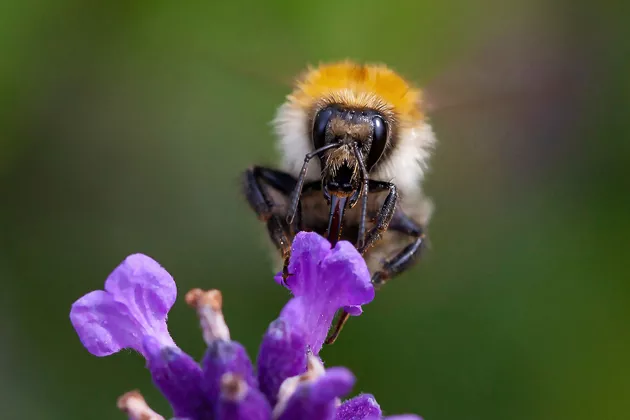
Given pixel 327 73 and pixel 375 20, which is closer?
pixel 327 73

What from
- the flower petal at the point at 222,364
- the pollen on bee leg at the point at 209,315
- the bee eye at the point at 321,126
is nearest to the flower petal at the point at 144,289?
the pollen on bee leg at the point at 209,315

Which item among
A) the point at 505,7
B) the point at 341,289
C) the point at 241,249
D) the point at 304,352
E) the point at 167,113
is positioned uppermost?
the point at 505,7

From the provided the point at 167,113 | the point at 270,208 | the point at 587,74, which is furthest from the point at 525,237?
the point at 270,208

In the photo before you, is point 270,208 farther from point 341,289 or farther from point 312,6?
point 312,6

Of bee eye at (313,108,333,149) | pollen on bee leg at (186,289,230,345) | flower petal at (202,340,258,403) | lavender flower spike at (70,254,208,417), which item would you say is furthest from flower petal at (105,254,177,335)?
bee eye at (313,108,333,149)

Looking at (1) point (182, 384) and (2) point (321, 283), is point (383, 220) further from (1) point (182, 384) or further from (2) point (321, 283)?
(1) point (182, 384)

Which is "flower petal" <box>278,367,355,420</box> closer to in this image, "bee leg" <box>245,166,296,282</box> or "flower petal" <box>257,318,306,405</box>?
"flower petal" <box>257,318,306,405</box>

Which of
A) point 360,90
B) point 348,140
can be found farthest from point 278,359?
point 360,90

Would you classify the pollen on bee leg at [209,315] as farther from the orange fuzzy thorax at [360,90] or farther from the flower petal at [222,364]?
the orange fuzzy thorax at [360,90]
